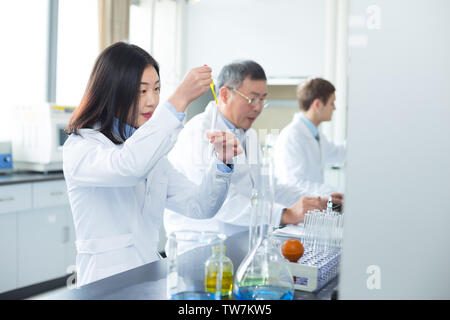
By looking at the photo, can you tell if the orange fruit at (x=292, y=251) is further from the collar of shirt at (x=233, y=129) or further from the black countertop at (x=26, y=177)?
the black countertop at (x=26, y=177)

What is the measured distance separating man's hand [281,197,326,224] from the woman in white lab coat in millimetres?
309

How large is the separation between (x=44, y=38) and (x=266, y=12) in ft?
6.93

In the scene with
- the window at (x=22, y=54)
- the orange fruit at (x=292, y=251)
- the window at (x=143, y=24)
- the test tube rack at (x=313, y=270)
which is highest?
the window at (x=143, y=24)

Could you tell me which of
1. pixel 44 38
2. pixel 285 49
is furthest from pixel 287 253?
pixel 44 38

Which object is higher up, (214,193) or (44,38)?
(44,38)

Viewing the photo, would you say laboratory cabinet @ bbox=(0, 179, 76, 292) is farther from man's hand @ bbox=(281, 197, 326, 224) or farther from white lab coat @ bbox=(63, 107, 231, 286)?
man's hand @ bbox=(281, 197, 326, 224)

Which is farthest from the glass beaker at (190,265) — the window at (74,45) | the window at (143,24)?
the window at (143,24)

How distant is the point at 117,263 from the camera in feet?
4.69

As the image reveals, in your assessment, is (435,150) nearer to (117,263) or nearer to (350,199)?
(350,199)

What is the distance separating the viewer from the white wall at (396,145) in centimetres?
73

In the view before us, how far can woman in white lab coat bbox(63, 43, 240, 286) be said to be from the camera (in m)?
1.27

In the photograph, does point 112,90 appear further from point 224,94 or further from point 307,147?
point 307,147

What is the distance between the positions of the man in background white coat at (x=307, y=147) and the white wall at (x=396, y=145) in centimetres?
120

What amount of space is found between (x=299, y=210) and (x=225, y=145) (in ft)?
1.79
